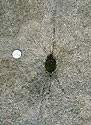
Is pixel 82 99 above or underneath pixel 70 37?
underneath

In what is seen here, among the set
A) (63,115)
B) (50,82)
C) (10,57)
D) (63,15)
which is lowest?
(63,115)

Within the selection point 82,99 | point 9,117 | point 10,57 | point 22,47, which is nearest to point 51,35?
point 22,47

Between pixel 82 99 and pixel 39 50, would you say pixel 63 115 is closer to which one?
pixel 82 99
